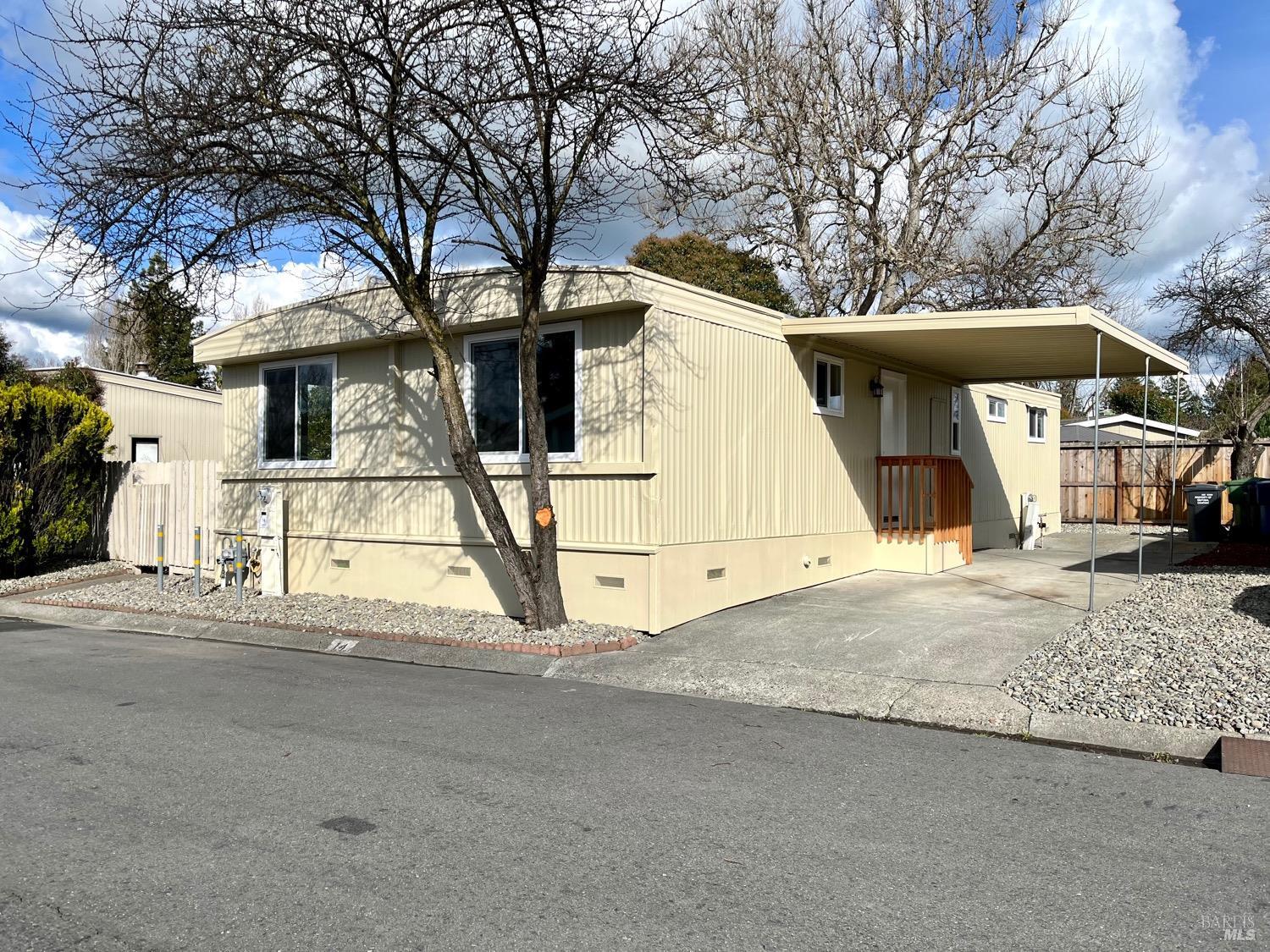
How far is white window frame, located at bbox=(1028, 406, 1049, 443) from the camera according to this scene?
65.0 feet

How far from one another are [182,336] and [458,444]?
96.2ft

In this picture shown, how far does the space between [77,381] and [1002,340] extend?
56.1ft

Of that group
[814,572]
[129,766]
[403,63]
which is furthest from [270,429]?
[129,766]

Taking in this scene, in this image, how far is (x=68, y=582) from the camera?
14727 millimetres

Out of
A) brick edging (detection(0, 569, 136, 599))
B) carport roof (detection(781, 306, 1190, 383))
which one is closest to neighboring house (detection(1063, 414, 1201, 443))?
carport roof (detection(781, 306, 1190, 383))

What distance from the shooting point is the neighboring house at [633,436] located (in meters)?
9.62

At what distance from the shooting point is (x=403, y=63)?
28.2ft

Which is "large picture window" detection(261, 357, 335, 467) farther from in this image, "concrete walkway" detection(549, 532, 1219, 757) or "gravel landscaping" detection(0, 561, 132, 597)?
"concrete walkway" detection(549, 532, 1219, 757)

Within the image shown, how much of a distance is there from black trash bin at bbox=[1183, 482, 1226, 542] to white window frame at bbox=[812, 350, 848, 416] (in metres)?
9.38

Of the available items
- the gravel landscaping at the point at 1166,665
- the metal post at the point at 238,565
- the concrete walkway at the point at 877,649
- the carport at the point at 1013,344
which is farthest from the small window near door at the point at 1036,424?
the metal post at the point at 238,565

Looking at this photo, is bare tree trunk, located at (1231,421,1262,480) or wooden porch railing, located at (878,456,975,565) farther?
bare tree trunk, located at (1231,421,1262,480)

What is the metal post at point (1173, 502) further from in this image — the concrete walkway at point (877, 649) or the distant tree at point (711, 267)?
the distant tree at point (711, 267)

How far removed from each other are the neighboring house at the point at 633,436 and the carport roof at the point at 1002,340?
0.13 ft

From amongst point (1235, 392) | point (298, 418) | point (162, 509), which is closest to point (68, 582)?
Result: point (162, 509)
